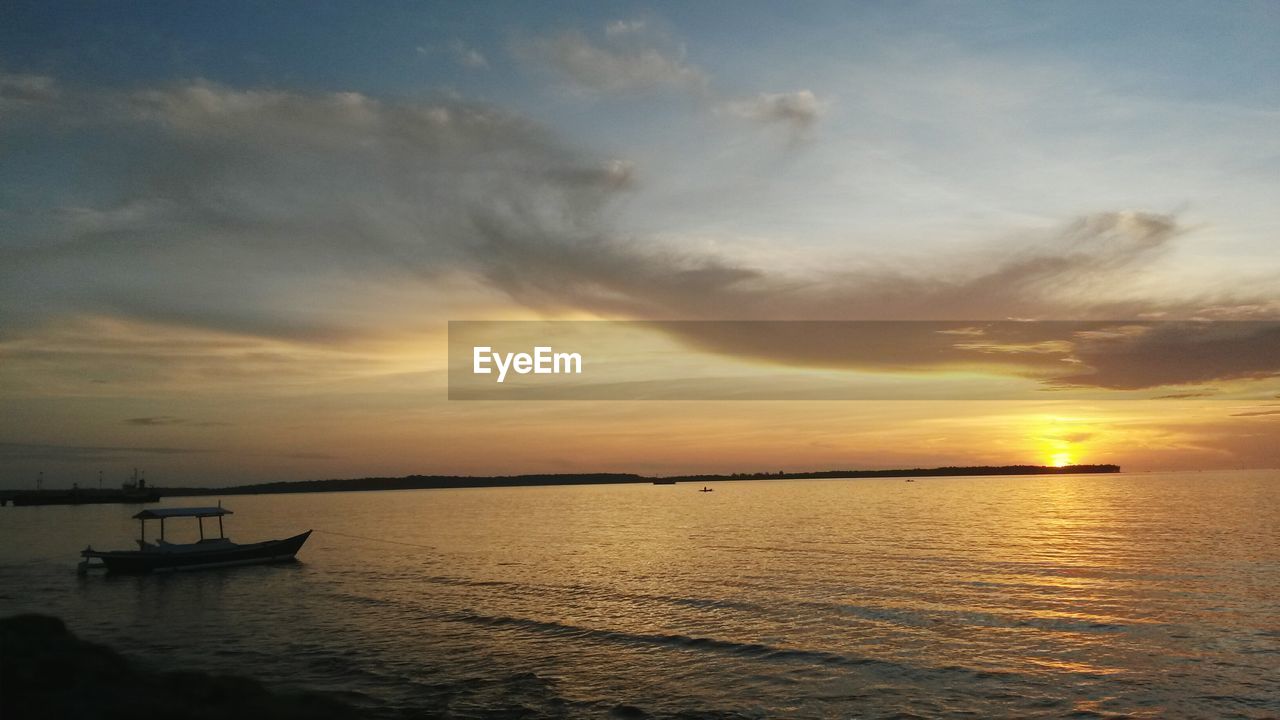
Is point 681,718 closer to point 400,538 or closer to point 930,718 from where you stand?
point 930,718

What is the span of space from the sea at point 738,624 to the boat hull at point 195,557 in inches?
76.8

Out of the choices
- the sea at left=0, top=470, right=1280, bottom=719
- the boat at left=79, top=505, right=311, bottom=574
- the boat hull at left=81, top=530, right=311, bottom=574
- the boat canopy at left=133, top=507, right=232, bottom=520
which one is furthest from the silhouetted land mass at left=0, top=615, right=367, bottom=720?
the boat hull at left=81, top=530, right=311, bottom=574

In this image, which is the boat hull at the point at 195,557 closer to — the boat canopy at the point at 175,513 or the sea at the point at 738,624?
the sea at the point at 738,624

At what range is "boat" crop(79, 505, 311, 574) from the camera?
62344mm

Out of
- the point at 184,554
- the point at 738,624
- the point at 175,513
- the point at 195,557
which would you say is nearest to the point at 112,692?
the point at 738,624

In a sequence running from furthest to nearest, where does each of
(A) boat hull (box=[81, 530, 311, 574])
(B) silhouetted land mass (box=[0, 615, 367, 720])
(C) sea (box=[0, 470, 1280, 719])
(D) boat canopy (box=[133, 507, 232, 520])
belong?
(A) boat hull (box=[81, 530, 311, 574]), (D) boat canopy (box=[133, 507, 232, 520]), (C) sea (box=[0, 470, 1280, 719]), (B) silhouetted land mass (box=[0, 615, 367, 720])

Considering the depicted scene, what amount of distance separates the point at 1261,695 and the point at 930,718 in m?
11.5

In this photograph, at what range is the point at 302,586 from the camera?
55.2m

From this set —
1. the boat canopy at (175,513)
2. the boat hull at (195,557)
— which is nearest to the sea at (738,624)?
the boat hull at (195,557)

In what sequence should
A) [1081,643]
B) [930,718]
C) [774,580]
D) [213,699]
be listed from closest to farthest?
[213,699]
[930,718]
[1081,643]
[774,580]

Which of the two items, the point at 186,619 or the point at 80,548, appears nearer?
the point at 186,619

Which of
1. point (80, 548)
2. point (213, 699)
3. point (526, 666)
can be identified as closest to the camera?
point (213, 699)

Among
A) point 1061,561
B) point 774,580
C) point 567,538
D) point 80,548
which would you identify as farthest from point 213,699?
point 80,548

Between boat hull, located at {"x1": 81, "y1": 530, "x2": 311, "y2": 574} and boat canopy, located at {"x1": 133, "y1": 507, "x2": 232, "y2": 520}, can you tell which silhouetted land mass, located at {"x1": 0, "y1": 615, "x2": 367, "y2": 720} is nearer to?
boat canopy, located at {"x1": 133, "y1": 507, "x2": 232, "y2": 520}
